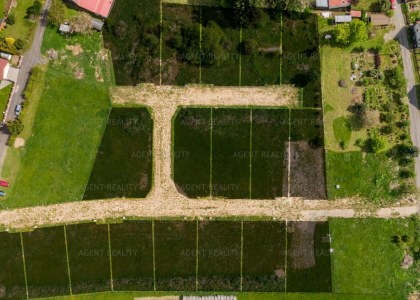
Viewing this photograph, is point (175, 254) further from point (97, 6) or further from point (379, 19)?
point (379, 19)

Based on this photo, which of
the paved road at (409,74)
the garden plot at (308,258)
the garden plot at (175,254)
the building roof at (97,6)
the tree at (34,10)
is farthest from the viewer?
the paved road at (409,74)

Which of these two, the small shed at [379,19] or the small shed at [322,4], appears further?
the small shed at [379,19]

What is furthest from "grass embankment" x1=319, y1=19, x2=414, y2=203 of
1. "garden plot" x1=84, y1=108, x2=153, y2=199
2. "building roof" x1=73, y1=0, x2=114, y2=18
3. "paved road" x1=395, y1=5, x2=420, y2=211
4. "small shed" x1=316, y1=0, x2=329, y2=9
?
"building roof" x1=73, y1=0, x2=114, y2=18

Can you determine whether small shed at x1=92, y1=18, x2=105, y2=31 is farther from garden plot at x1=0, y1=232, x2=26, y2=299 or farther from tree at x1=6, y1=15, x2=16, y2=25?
garden plot at x1=0, y1=232, x2=26, y2=299

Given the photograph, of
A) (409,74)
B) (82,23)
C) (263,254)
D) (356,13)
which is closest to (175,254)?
(263,254)

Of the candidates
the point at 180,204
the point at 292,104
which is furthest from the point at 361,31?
the point at 180,204

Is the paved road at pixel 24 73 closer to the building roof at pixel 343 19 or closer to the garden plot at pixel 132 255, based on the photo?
the garden plot at pixel 132 255

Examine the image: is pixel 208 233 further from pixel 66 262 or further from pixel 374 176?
pixel 374 176

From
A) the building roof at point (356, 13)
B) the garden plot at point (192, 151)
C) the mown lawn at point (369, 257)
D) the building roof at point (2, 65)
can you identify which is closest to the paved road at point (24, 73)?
the building roof at point (2, 65)
